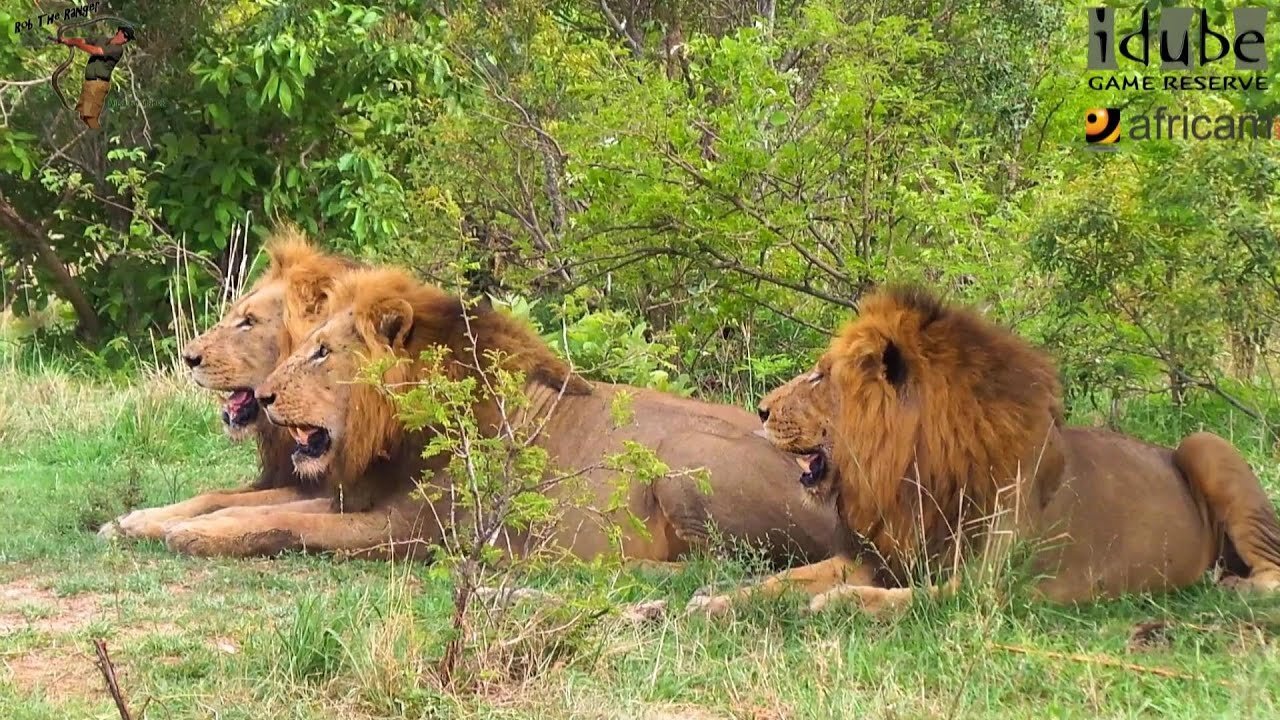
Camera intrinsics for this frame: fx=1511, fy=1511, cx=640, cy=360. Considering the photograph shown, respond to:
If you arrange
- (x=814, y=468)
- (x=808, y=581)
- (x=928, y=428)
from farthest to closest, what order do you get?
(x=814, y=468) < (x=808, y=581) < (x=928, y=428)

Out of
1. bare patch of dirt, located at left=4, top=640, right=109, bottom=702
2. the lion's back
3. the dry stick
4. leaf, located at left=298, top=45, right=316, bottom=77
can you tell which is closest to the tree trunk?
leaf, located at left=298, top=45, right=316, bottom=77

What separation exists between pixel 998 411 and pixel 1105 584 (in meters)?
0.75

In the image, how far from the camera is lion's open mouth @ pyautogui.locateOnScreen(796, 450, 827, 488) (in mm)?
5316

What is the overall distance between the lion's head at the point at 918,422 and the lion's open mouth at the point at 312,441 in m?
2.05

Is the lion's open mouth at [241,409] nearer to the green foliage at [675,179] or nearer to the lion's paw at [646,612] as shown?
the green foliage at [675,179]

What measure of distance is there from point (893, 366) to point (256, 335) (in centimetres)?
322

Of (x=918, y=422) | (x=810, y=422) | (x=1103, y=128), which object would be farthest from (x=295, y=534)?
(x=1103, y=128)

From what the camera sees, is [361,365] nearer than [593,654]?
No

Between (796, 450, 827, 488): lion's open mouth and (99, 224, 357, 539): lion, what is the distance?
246cm

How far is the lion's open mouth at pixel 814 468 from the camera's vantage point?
5316 mm

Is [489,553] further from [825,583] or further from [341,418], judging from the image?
[341,418]

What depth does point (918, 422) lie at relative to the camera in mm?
5109

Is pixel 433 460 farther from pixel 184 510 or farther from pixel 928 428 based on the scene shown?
pixel 928 428

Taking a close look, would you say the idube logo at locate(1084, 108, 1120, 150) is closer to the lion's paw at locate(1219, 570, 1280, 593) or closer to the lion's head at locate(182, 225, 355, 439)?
the lion's paw at locate(1219, 570, 1280, 593)
